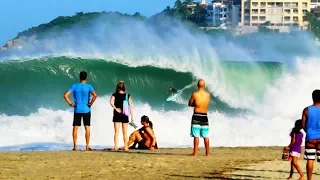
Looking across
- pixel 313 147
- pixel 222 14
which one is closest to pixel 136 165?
pixel 313 147

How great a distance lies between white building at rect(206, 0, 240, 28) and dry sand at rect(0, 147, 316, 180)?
163013 mm

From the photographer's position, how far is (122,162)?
13828mm

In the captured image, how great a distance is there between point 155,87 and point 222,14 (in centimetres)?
15831

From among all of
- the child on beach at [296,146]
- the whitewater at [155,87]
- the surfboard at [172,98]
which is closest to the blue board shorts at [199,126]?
the child on beach at [296,146]

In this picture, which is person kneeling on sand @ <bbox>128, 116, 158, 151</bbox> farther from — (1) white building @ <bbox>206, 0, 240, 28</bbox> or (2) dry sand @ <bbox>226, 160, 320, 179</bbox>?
(1) white building @ <bbox>206, 0, 240, 28</bbox>

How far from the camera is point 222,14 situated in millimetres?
189750

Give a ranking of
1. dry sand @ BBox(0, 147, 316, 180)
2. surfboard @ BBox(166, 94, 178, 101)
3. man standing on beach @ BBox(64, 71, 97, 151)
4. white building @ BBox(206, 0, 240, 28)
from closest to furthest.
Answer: dry sand @ BBox(0, 147, 316, 180) → man standing on beach @ BBox(64, 71, 97, 151) → surfboard @ BBox(166, 94, 178, 101) → white building @ BBox(206, 0, 240, 28)

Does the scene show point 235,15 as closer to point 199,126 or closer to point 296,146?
point 199,126

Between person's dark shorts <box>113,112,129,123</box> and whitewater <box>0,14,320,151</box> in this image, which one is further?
whitewater <box>0,14,320,151</box>

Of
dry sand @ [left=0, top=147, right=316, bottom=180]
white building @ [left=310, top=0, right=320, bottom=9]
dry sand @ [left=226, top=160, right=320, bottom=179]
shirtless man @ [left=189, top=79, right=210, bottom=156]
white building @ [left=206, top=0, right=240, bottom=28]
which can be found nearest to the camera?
dry sand @ [left=226, top=160, right=320, bottom=179]

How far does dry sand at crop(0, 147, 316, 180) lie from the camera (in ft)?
41.1

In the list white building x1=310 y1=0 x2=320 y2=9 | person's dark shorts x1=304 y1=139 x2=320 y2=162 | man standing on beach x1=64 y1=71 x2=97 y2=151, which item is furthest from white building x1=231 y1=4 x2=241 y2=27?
person's dark shorts x1=304 y1=139 x2=320 y2=162

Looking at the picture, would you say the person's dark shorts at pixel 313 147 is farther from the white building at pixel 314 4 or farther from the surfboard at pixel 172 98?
the white building at pixel 314 4

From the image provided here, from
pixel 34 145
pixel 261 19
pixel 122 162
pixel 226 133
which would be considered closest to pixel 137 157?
pixel 122 162
